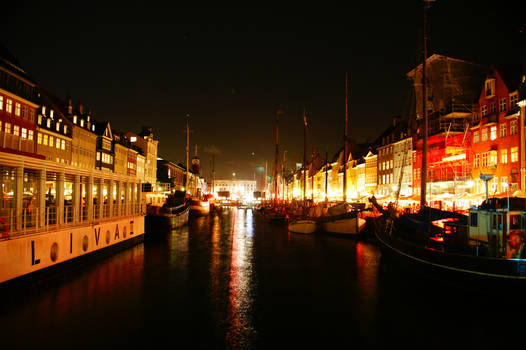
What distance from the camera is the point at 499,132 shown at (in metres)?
40.8

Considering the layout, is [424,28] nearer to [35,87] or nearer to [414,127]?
[414,127]

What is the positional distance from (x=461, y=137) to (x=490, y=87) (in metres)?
8.39

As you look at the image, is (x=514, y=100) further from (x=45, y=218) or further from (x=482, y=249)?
(x=45, y=218)

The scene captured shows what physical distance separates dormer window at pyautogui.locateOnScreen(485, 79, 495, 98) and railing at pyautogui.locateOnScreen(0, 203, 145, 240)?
135ft

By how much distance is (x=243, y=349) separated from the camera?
11.6 metres

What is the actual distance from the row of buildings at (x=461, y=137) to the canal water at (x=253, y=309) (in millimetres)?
12490

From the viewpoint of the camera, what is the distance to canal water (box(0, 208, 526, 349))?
12.3m

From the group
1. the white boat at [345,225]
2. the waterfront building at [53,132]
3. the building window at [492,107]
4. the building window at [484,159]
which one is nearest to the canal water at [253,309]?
the white boat at [345,225]

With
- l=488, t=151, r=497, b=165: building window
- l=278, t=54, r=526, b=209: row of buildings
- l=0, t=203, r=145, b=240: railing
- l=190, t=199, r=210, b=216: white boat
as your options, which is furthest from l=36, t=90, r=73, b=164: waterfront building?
l=488, t=151, r=497, b=165: building window

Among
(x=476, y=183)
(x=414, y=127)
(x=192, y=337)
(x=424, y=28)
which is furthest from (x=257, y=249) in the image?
(x=414, y=127)

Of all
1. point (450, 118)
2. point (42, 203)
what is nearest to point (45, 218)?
point (42, 203)

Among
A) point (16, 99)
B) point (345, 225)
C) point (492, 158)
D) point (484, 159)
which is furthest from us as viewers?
point (484, 159)

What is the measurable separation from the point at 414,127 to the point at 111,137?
5433 centimetres

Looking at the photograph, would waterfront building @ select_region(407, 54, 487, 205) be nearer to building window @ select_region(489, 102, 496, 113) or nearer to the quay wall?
building window @ select_region(489, 102, 496, 113)
